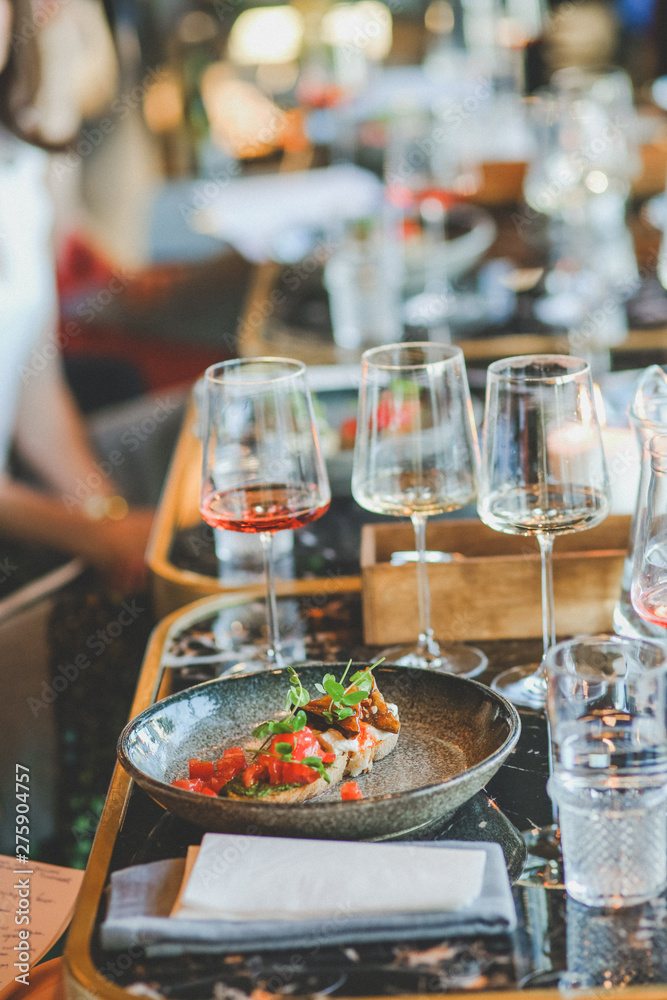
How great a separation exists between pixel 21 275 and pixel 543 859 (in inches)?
82.2

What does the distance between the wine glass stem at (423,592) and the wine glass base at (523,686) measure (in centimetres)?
9

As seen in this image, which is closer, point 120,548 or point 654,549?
point 654,549

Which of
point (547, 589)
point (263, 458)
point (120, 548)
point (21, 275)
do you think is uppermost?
point (21, 275)

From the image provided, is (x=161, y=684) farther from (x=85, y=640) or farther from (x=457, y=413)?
(x=85, y=640)

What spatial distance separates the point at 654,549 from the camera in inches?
38.3

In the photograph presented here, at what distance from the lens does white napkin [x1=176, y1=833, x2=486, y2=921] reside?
765 millimetres

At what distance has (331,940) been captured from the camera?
768 mm

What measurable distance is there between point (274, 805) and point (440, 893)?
14 cm

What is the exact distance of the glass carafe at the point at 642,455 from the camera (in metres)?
1.00

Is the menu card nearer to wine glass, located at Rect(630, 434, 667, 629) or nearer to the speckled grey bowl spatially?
the speckled grey bowl

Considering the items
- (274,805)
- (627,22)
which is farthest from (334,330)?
(627,22)

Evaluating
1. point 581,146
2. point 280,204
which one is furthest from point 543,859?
point 280,204

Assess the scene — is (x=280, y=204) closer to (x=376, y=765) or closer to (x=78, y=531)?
(x=78, y=531)

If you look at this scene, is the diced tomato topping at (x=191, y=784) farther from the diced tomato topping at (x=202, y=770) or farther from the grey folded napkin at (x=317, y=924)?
the grey folded napkin at (x=317, y=924)
